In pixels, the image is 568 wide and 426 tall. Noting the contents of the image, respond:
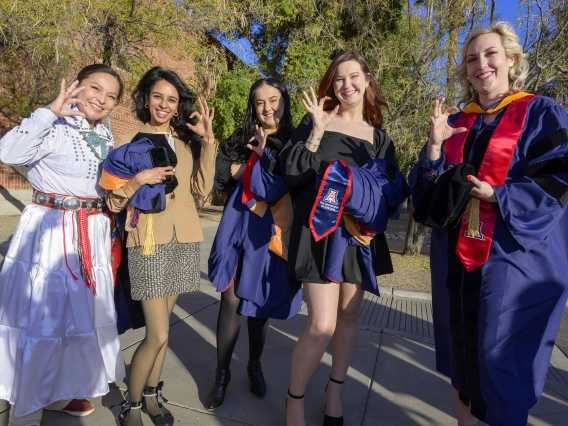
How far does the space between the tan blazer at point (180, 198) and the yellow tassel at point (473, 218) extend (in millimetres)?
1413

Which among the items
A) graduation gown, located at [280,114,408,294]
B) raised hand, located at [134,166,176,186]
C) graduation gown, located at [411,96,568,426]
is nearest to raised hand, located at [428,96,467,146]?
graduation gown, located at [411,96,568,426]

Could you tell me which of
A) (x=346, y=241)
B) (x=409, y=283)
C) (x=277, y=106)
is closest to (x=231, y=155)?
(x=277, y=106)

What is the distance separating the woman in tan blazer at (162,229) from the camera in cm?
227

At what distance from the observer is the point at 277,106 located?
2693mm

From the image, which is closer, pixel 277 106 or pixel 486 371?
pixel 486 371

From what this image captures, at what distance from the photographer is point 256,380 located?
2816 millimetres

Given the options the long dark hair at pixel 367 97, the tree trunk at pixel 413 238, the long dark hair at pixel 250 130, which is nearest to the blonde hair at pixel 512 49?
the long dark hair at pixel 367 97

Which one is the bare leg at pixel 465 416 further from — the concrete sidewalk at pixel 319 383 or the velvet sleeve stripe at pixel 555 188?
the velvet sleeve stripe at pixel 555 188

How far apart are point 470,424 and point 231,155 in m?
1.99

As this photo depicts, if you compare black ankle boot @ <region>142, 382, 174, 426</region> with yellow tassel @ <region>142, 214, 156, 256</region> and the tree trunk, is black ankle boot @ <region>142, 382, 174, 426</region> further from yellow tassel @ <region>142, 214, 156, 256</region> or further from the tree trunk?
the tree trunk

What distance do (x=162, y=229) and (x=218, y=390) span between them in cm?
110

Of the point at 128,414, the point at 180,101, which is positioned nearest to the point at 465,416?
the point at 128,414

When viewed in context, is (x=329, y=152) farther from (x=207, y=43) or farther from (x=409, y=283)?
(x=207, y=43)

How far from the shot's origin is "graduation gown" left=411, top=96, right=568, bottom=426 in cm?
176
